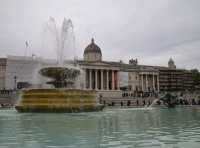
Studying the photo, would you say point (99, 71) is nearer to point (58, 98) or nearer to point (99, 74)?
point (99, 74)

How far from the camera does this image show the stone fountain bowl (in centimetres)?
3312

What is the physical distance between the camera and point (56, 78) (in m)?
34.2

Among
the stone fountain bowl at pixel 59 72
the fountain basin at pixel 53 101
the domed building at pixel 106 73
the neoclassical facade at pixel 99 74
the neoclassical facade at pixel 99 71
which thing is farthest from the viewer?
the neoclassical facade at pixel 99 71

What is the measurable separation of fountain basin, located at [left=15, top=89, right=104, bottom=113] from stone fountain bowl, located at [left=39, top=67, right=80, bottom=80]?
2434mm

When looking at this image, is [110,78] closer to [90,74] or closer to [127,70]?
[90,74]

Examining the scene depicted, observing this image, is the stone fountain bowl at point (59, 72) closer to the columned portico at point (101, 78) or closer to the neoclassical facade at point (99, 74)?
the neoclassical facade at point (99, 74)

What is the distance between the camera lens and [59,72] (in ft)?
109

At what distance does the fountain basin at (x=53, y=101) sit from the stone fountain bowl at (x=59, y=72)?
2.43 metres

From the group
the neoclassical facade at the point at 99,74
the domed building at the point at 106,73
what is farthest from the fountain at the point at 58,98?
the domed building at the point at 106,73

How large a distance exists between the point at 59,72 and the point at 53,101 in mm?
3421

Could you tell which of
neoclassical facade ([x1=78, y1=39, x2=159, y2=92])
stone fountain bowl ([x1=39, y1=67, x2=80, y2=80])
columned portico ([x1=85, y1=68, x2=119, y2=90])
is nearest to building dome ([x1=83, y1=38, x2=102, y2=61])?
neoclassical facade ([x1=78, y1=39, x2=159, y2=92])

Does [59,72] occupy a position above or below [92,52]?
below

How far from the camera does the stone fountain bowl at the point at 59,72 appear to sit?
109 feet

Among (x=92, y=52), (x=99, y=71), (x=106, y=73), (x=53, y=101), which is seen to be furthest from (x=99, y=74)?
(x=53, y=101)
